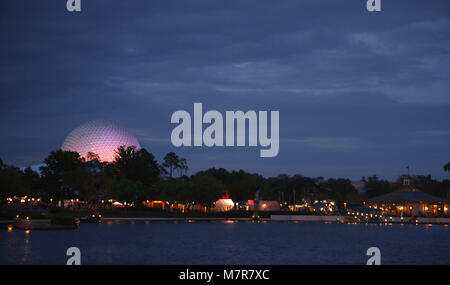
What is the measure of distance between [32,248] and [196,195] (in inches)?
3102

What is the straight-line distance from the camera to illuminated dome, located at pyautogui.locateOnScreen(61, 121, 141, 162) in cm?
16575

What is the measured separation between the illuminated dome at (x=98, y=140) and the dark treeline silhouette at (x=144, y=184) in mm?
5011

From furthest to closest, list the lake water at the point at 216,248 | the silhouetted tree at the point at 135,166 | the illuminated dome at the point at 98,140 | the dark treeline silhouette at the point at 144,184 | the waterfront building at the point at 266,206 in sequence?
the illuminated dome at the point at 98,140, the silhouetted tree at the point at 135,166, the waterfront building at the point at 266,206, the dark treeline silhouette at the point at 144,184, the lake water at the point at 216,248

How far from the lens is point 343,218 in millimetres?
132875

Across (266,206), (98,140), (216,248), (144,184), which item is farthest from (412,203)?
(216,248)

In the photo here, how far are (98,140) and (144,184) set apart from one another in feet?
75.5

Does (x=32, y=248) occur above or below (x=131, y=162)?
below

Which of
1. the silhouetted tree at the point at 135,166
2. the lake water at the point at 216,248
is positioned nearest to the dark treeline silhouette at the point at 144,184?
the silhouetted tree at the point at 135,166

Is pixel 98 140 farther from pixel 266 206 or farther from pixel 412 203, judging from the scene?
pixel 412 203

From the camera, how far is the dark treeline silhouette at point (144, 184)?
431 ft

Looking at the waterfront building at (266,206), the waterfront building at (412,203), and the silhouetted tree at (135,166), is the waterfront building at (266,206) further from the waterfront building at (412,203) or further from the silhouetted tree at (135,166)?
the silhouetted tree at (135,166)

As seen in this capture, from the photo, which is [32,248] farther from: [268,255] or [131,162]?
[131,162]
